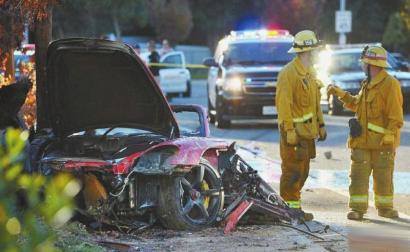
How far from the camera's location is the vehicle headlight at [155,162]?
6.03 metres

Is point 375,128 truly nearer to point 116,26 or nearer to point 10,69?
point 10,69

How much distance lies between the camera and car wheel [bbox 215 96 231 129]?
17328mm

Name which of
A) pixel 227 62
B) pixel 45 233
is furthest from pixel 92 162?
pixel 227 62

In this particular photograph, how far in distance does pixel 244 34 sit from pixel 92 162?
41.4ft

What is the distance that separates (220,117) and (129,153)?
11183 millimetres

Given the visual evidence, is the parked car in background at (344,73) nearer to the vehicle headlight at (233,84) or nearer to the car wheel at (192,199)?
the vehicle headlight at (233,84)

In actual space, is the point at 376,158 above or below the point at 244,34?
below

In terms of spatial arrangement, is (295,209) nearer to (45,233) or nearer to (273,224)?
(273,224)

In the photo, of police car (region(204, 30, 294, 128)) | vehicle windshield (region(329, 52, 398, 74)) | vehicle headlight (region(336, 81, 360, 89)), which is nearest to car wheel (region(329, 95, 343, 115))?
vehicle headlight (region(336, 81, 360, 89))

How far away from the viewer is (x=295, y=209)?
7.16 m

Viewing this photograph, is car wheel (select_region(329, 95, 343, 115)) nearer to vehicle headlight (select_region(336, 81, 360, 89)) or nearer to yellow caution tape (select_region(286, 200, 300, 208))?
vehicle headlight (select_region(336, 81, 360, 89))

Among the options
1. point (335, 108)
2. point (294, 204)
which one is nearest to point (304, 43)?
point (294, 204)

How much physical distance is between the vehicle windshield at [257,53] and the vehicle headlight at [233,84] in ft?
1.92

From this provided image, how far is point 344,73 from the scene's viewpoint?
20344 millimetres
